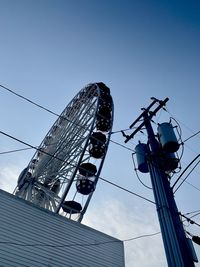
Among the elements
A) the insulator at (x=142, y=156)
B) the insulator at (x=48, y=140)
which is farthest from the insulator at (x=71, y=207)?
the insulator at (x=48, y=140)

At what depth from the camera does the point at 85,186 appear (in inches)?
563

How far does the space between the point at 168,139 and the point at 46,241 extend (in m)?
5.12

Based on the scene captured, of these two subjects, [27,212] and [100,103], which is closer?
[27,212]

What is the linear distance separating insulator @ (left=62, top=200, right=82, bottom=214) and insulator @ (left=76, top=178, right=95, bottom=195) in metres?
0.75

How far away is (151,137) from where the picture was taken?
8.05 m

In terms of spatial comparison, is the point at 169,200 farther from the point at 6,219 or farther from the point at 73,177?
the point at 73,177

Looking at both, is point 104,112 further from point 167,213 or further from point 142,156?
point 167,213

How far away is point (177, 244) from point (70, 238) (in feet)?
14.7

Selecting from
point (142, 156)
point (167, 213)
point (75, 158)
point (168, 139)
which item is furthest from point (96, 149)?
point (167, 213)

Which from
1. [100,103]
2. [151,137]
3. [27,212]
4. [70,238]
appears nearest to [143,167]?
[151,137]

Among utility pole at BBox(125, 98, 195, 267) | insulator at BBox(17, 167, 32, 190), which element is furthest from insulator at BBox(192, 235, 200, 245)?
insulator at BBox(17, 167, 32, 190)

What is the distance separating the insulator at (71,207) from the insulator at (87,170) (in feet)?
5.72

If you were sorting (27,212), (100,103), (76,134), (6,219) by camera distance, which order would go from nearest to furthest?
(6,219), (27,212), (76,134), (100,103)

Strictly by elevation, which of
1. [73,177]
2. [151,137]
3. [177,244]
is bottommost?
[177,244]
